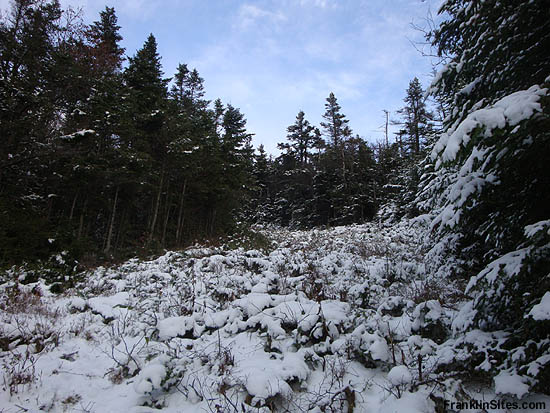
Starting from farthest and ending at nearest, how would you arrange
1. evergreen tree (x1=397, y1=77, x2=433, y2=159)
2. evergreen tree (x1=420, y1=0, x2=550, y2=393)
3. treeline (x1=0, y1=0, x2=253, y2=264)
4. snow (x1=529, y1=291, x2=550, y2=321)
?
evergreen tree (x1=397, y1=77, x2=433, y2=159), treeline (x1=0, y1=0, x2=253, y2=264), evergreen tree (x1=420, y1=0, x2=550, y2=393), snow (x1=529, y1=291, x2=550, y2=321)

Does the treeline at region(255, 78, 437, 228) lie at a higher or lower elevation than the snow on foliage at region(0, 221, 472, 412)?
higher

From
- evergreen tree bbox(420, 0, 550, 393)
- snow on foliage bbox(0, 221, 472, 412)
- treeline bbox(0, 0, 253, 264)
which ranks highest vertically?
treeline bbox(0, 0, 253, 264)

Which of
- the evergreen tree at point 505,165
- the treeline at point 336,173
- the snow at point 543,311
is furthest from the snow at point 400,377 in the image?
the treeline at point 336,173

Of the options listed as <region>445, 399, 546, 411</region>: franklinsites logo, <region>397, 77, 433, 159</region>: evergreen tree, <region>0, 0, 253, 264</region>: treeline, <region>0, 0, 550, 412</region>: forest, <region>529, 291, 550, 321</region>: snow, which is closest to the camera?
<region>529, 291, 550, 321</region>: snow

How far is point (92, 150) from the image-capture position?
13.5 metres

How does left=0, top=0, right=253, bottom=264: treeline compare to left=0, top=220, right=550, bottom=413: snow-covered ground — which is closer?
left=0, top=220, right=550, bottom=413: snow-covered ground

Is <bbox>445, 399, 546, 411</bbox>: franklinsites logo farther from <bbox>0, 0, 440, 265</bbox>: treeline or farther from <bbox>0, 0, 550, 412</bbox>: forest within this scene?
<bbox>0, 0, 440, 265</bbox>: treeline

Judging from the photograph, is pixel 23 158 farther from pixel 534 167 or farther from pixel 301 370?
pixel 534 167

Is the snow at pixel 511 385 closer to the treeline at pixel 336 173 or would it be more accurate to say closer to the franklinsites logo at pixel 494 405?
the franklinsites logo at pixel 494 405

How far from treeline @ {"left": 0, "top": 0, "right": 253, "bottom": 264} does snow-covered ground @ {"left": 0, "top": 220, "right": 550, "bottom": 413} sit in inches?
262

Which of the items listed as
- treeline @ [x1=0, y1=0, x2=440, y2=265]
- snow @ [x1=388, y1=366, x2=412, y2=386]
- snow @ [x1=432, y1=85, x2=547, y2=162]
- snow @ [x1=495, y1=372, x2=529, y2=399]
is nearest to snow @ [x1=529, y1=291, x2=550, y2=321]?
snow @ [x1=495, y1=372, x2=529, y2=399]

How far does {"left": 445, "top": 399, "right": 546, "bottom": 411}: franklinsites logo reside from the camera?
2.16 metres

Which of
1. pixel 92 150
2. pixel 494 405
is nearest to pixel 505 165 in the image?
pixel 494 405

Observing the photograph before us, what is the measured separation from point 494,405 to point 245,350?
2.84 m
